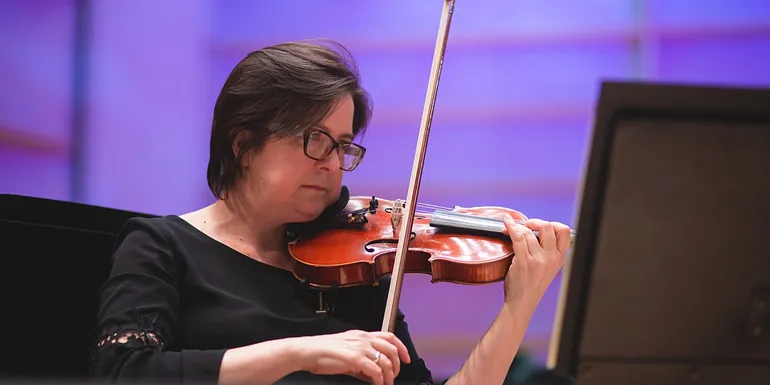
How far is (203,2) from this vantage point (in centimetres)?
242

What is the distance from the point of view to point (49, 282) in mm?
1372

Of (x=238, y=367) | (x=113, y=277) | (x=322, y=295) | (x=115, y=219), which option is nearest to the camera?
(x=238, y=367)

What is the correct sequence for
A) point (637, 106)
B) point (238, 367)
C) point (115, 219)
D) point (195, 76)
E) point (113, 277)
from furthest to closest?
point (195, 76) < point (115, 219) < point (113, 277) < point (238, 367) < point (637, 106)

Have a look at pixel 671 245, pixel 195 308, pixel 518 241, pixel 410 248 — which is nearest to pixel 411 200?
pixel 410 248

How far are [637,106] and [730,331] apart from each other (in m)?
0.26

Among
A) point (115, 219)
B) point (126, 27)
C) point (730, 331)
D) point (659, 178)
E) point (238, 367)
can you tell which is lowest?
point (238, 367)

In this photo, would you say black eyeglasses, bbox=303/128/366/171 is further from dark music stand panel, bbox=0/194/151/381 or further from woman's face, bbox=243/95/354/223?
dark music stand panel, bbox=0/194/151/381

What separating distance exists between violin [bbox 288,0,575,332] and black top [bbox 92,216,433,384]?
80mm

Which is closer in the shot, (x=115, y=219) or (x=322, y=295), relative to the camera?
(x=322, y=295)

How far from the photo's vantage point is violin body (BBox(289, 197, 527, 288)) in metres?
1.31

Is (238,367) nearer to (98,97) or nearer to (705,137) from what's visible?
(705,137)

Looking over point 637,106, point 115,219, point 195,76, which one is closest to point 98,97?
point 195,76

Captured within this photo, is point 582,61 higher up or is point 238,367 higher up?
point 582,61

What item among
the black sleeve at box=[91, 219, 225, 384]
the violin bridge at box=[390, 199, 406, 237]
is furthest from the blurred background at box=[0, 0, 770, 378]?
the black sleeve at box=[91, 219, 225, 384]
